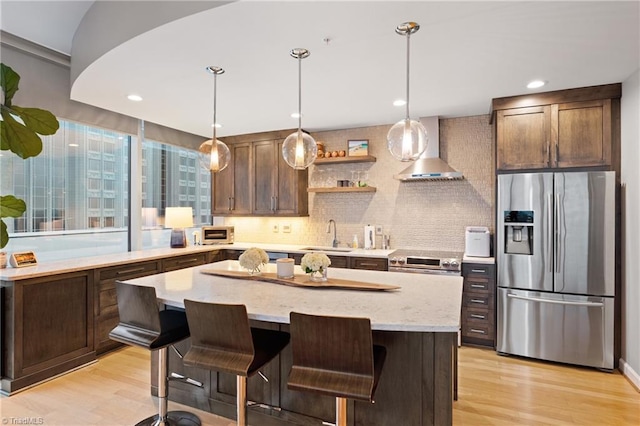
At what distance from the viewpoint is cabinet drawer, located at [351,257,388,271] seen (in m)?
3.93

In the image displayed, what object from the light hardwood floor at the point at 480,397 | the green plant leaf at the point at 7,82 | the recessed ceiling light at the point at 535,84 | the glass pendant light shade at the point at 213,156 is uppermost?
the recessed ceiling light at the point at 535,84

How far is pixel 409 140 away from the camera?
2180mm

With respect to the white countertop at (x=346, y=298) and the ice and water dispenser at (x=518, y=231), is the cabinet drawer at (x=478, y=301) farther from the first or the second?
the white countertop at (x=346, y=298)

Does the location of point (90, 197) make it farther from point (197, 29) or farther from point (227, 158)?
point (197, 29)

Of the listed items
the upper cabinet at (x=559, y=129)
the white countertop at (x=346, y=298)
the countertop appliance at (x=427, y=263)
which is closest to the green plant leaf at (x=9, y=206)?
the white countertop at (x=346, y=298)

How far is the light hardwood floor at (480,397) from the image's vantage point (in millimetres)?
2359

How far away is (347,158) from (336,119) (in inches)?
21.0

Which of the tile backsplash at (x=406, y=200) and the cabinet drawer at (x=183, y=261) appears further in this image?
the tile backsplash at (x=406, y=200)

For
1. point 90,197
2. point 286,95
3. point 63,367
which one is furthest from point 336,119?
point 63,367

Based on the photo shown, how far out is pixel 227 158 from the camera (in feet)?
9.18

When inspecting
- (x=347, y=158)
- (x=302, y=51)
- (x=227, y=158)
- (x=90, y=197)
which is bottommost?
(x=90, y=197)

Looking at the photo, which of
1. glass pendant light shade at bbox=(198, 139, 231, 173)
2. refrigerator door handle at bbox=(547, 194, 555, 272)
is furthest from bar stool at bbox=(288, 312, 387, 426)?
refrigerator door handle at bbox=(547, 194, 555, 272)

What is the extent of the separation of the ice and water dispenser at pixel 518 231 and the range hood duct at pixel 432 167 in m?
0.74

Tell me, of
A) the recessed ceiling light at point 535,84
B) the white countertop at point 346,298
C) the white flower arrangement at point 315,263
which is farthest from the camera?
the recessed ceiling light at point 535,84
